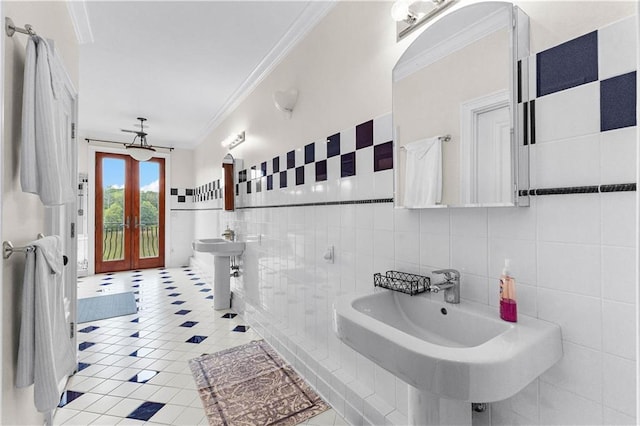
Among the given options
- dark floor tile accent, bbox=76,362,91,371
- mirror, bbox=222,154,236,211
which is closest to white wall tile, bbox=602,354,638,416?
dark floor tile accent, bbox=76,362,91,371

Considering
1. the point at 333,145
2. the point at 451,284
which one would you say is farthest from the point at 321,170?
the point at 451,284

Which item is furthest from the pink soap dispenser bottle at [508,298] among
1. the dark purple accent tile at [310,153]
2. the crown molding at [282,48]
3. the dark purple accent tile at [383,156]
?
the crown molding at [282,48]

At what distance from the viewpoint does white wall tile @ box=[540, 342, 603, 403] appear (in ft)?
2.94

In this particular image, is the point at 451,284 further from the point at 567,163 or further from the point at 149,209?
the point at 149,209

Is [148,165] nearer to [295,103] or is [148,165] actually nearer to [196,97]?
[196,97]

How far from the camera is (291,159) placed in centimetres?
246

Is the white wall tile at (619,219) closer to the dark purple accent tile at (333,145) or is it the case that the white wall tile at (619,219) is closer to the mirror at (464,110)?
the mirror at (464,110)

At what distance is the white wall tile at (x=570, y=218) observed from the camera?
90 centimetres

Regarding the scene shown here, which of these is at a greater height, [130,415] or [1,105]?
[1,105]

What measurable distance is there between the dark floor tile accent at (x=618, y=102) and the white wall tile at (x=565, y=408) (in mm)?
792

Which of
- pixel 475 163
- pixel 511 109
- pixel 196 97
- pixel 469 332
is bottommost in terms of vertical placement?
pixel 469 332

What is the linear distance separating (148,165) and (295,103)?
457cm

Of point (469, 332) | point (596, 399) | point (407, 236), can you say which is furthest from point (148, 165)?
point (596, 399)

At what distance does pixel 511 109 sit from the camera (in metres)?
1.05
